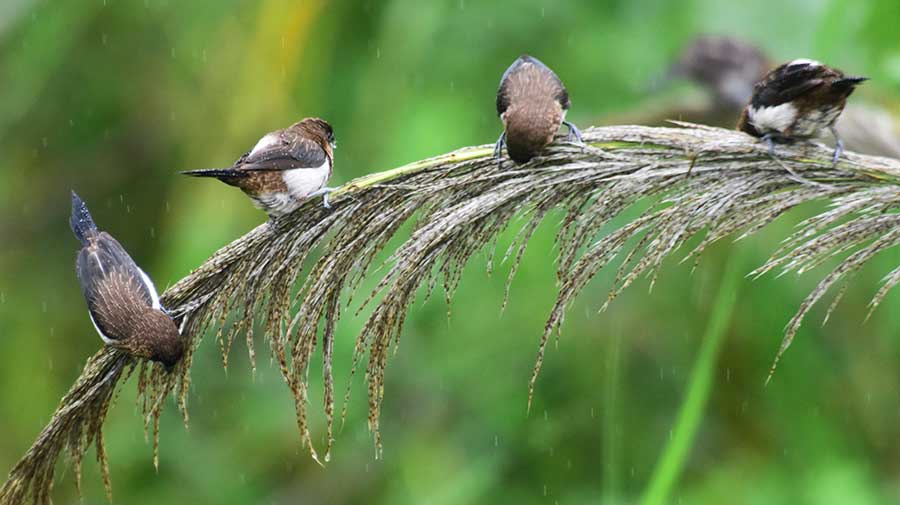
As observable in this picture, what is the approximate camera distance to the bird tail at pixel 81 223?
2381 mm

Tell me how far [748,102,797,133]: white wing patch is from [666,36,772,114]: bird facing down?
790 millimetres

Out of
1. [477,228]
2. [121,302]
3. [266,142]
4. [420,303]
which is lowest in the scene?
[420,303]

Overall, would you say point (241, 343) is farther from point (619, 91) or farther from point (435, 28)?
point (619, 91)

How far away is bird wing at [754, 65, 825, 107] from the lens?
1.80 meters

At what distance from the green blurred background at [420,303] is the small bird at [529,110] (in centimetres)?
82

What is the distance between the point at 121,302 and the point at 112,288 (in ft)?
0.28

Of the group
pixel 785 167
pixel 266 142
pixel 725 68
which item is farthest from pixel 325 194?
pixel 725 68

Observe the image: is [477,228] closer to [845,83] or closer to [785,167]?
[785,167]

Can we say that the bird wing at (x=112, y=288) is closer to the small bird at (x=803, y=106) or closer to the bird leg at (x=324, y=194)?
the bird leg at (x=324, y=194)

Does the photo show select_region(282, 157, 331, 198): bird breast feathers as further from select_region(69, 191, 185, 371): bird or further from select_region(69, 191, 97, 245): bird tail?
select_region(69, 191, 97, 245): bird tail

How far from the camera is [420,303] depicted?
3080 millimetres

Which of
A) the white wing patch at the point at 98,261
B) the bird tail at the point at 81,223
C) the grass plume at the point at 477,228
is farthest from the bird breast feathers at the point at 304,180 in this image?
the bird tail at the point at 81,223

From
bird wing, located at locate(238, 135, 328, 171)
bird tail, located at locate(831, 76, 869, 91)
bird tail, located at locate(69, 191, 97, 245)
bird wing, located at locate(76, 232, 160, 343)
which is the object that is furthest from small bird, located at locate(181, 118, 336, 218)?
bird tail, located at locate(831, 76, 869, 91)

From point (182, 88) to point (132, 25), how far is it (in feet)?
0.87
